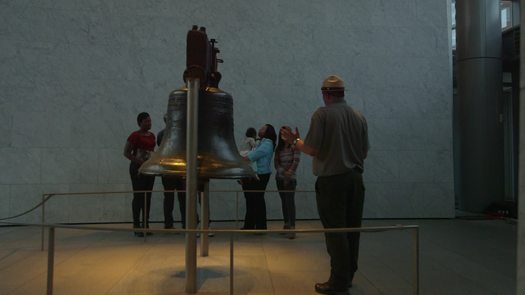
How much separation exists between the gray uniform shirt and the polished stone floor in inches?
34.8

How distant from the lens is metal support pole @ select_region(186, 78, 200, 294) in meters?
3.92

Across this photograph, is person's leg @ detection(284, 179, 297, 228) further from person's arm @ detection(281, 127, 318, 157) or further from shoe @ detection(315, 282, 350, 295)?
person's arm @ detection(281, 127, 318, 157)

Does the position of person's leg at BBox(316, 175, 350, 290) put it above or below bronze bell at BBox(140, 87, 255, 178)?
below

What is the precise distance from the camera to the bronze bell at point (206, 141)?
159 inches

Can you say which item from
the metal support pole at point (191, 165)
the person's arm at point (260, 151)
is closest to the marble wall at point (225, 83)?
the person's arm at point (260, 151)

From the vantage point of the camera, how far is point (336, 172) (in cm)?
387

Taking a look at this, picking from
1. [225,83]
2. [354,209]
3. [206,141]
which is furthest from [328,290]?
[225,83]

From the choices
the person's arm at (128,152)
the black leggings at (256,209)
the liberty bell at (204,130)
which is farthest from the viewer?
the black leggings at (256,209)

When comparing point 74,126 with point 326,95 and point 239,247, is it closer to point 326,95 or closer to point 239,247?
point 239,247

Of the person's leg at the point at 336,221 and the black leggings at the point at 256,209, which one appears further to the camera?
the black leggings at the point at 256,209

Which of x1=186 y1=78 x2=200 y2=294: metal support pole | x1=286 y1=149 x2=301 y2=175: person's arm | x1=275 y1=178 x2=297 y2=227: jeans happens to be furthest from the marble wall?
x1=186 y1=78 x2=200 y2=294: metal support pole

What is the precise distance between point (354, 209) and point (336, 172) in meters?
0.40

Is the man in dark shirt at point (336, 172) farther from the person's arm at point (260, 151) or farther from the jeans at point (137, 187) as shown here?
the jeans at point (137, 187)

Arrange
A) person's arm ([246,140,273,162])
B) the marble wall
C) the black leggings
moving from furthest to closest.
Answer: the marble wall → the black leggings → person's arm ([246,140,273,162])
